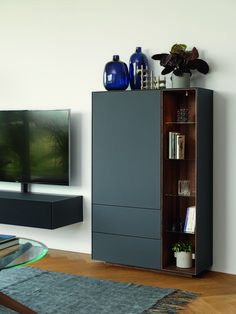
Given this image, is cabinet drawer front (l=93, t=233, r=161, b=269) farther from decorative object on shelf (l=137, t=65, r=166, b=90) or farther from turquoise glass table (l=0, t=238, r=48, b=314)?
decorative object on shelf (l=137, t=65, r=166, b=90)

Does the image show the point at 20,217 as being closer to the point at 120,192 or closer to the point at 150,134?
the point at 120,192

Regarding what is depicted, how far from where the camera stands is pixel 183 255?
4176 mm

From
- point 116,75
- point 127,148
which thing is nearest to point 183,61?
point 116,75

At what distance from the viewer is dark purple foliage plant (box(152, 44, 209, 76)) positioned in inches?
163

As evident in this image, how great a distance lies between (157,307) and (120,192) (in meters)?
1.22

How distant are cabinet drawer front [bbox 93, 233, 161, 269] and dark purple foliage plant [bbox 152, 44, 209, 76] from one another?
151 cm

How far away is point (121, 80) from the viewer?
442 centimetres

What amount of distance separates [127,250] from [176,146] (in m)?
1.03

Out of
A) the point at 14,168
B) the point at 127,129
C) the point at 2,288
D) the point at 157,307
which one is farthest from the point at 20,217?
the point at 157,307

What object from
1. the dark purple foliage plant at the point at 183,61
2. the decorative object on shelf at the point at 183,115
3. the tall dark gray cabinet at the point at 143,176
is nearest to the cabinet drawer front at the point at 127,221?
the tall dark gray cabinet at the point at 143,176

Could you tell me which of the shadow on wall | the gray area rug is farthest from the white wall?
the gray area rug

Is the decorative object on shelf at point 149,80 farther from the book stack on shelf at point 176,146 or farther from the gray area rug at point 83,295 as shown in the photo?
the gray area rug at point 83,295

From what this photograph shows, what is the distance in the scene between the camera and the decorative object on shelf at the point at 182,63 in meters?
4.15

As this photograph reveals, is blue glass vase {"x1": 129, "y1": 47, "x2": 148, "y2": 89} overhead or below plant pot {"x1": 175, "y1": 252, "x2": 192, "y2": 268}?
overhead
